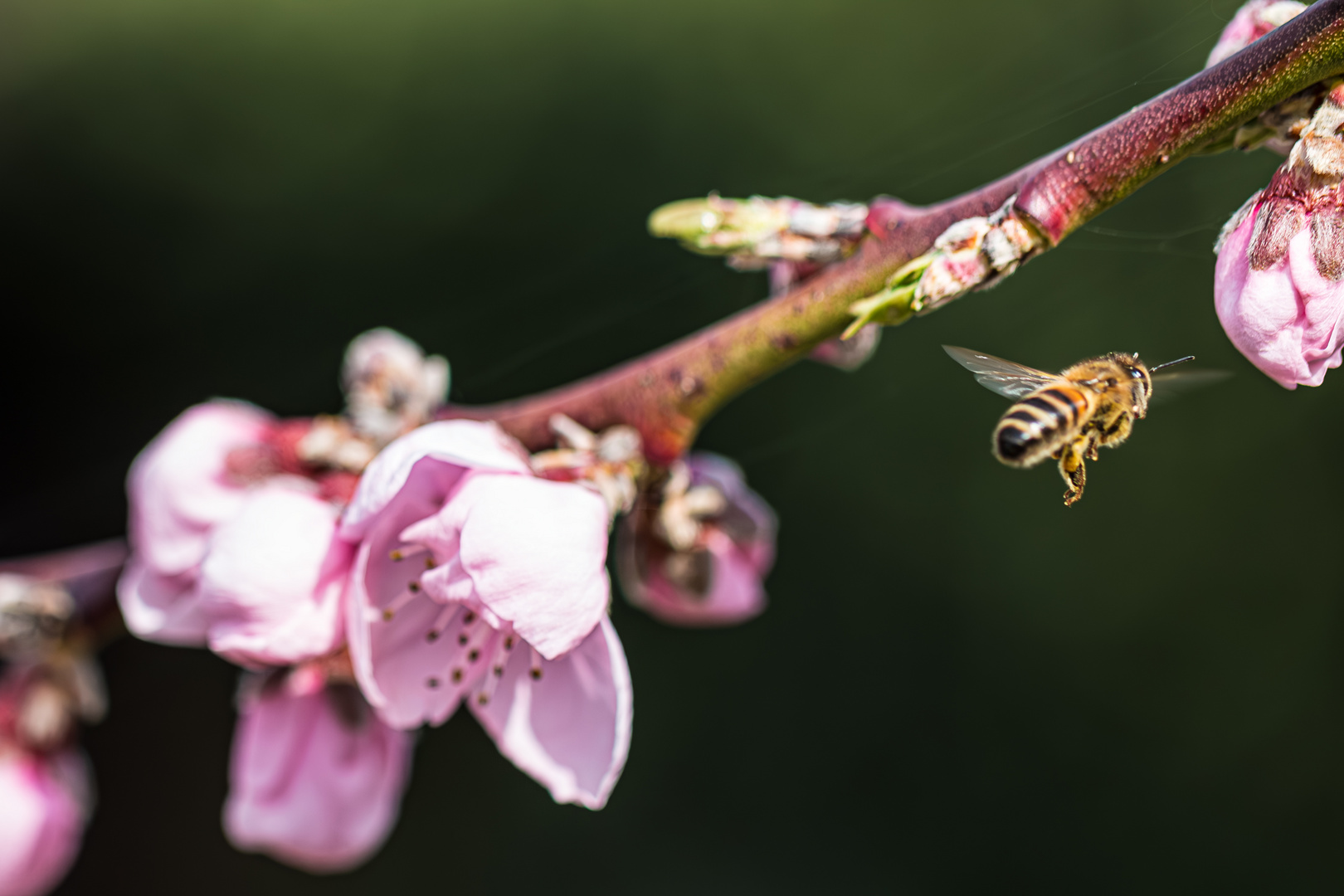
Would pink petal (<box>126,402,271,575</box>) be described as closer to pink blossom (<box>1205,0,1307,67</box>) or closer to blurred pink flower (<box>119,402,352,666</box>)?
blurred pink flower (<box>119,402,352,666</box>)

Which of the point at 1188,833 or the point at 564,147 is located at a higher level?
the point at 564,147

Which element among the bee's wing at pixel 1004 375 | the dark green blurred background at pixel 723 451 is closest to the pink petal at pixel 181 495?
the bee's wing at pixel 1004 375

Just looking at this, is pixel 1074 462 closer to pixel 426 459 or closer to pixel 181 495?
pixel 426 459

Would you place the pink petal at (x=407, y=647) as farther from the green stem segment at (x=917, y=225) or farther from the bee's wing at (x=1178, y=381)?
the bee's wing at (x=1178, y=381)

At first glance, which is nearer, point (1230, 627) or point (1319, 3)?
point (1319, 3)

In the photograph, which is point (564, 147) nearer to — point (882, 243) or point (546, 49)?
point (546, 49)

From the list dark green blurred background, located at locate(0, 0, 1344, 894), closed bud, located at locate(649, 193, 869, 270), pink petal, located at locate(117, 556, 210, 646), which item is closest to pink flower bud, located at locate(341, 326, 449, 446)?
pink petal, located at locate(117, 556, 210, 646)

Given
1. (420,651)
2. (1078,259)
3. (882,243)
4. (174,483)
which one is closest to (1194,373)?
(882,243)
